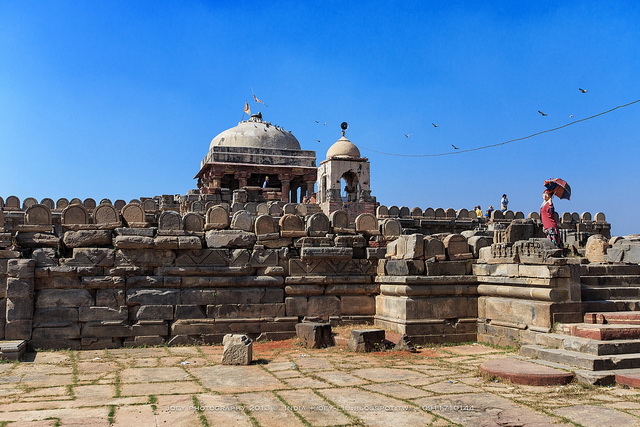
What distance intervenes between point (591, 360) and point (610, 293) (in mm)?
2723

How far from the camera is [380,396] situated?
227 inches

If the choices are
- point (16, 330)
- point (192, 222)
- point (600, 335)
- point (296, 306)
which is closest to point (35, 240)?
point (16, 330)

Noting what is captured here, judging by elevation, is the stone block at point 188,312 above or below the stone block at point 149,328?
above

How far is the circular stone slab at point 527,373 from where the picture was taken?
6.05 meters

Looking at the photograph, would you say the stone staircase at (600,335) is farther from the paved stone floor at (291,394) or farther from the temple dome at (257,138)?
the temple dome at (257,138)

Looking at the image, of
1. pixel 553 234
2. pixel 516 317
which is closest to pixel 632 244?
pixel 553 234

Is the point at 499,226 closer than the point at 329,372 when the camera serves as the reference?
No

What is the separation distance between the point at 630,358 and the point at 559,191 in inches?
249

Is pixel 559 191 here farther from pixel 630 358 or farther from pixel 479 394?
pixel 479 394

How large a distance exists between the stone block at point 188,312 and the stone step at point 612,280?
5.76 meters

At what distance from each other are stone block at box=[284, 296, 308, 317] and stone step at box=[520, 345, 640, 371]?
13.0 feet

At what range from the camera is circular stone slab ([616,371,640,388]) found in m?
5.93

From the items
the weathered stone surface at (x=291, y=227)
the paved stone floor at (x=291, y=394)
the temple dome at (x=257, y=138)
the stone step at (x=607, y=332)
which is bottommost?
the paved stone floor at (x=291, y=394)

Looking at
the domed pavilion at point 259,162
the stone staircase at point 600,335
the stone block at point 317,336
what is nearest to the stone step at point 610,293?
the stone staircase at point 600,335
